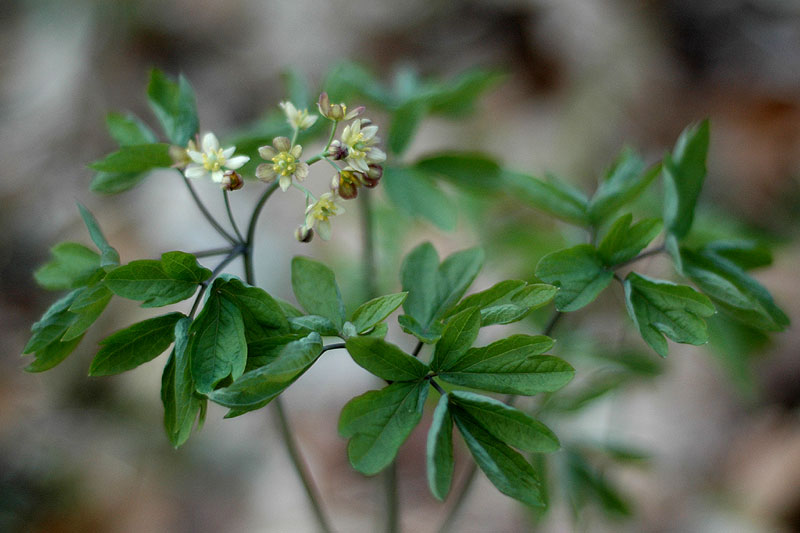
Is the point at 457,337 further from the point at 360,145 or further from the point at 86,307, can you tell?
the point at 86,307

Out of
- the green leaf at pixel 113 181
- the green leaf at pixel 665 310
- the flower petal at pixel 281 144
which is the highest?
the flower petal at pixel 281 144

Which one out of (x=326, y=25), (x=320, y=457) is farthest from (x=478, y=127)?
(x=320, y=457)

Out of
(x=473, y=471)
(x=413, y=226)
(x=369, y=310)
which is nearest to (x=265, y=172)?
(x=369, y=310)

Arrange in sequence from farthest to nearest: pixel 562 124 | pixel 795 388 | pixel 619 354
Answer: pixel 562 124, pixel 795 388, pixel 619 354

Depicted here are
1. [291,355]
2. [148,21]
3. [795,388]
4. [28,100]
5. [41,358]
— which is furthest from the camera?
[148,21]

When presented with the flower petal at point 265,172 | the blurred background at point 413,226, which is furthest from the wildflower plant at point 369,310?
the blurred background at point 413,226

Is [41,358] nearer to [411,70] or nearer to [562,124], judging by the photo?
[411,70]

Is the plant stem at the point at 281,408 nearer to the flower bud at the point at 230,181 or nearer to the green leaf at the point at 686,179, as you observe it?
the flower bud at the point at 230,181
